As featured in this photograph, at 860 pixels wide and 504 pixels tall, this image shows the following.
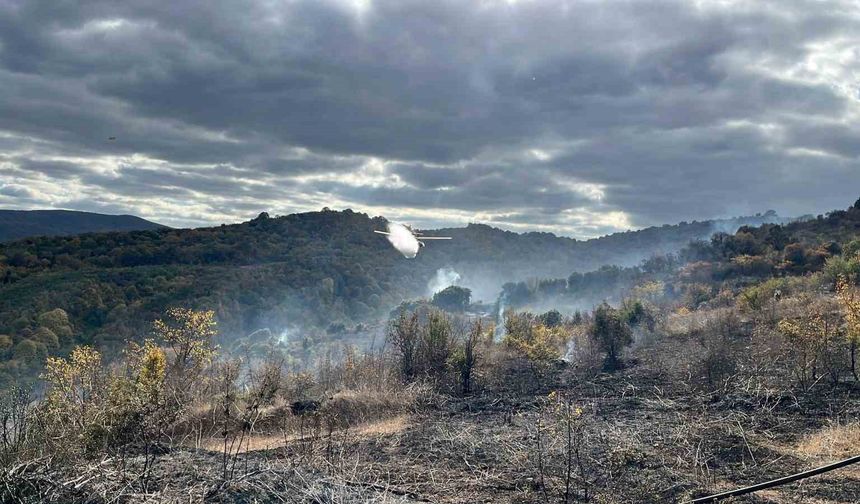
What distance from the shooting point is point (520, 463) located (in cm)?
762

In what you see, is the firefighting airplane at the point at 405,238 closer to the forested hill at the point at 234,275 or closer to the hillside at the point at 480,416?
the hillside at the point at 480,416

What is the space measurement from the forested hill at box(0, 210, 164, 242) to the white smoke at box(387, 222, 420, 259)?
8618 cm

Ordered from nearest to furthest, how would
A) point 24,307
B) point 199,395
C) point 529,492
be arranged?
point 529,492 → point 199,395 → point 24,307

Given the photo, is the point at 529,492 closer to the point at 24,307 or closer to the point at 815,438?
the point at 815,438

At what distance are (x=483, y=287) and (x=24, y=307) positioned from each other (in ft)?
258

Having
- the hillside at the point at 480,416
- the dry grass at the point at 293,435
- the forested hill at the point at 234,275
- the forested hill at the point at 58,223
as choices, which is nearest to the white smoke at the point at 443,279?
the forested hill at the point at 234,275

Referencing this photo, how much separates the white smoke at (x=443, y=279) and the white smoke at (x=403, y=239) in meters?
89.0

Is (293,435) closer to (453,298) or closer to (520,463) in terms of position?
(520,463)

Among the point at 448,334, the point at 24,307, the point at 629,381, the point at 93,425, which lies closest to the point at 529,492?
the point at 93,425

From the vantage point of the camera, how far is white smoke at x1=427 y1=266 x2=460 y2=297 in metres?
106

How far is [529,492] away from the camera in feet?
22.2

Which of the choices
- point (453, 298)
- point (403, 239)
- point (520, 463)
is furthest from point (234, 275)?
point (520, 463)

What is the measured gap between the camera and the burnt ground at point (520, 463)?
610 cm

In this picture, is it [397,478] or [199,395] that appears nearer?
[397,478]
